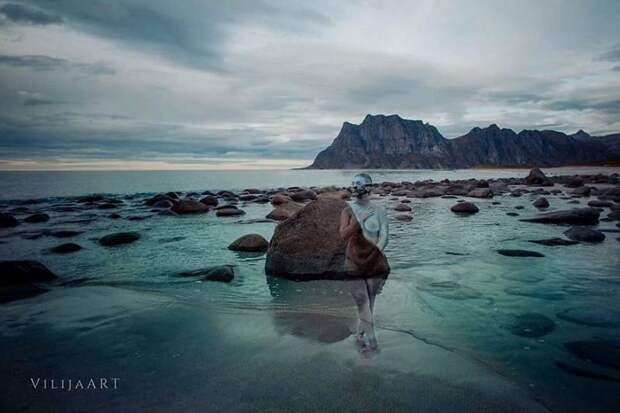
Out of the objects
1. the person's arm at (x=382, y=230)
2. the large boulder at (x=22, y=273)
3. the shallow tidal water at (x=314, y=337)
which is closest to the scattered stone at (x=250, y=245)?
the shallow tidal water at (x=314, y=337)

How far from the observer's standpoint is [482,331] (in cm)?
596

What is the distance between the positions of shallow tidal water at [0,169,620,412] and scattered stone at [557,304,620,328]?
3 cm

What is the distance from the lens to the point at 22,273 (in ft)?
30.1

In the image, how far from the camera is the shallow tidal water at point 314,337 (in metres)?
4.13

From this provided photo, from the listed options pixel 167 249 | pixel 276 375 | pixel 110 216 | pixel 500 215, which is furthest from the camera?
pixel 110 216

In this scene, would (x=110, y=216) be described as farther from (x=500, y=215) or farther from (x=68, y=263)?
(x=500, y=215)

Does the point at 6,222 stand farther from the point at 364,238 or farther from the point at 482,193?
the point at 482,193

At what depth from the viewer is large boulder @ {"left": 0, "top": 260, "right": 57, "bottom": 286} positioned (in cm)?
894

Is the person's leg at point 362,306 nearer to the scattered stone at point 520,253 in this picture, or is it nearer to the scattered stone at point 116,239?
the scattered stone at point 520,253

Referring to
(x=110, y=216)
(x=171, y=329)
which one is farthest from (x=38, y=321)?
(x=110, y=216)

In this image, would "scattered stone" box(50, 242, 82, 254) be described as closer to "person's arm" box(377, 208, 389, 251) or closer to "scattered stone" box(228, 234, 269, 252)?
"scattered stone" box(228, 234, 269, 252)

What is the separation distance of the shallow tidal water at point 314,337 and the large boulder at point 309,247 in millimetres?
457

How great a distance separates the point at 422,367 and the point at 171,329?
4286 millimetres

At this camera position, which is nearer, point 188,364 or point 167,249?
point 188,364
